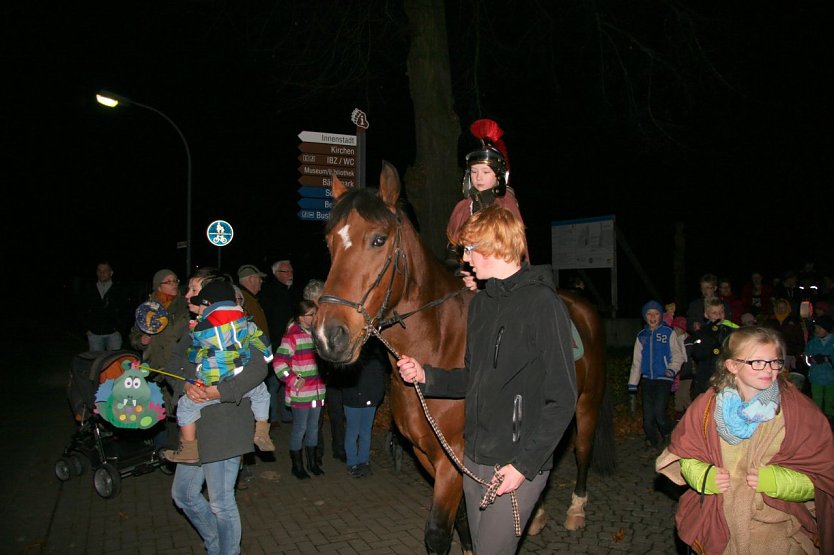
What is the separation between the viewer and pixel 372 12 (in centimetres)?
1150

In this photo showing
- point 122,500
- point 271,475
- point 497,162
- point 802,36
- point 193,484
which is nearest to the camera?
point 193,484

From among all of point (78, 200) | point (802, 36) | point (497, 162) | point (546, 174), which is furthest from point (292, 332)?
point (78, 200)

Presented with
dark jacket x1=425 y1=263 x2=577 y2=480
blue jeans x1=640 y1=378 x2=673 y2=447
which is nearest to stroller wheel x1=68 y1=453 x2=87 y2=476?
dark jacket x1=425 y1=263 x2=577 y2=480

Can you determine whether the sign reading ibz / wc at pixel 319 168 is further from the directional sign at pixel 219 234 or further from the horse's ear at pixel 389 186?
the directional sign at pixel 219 234

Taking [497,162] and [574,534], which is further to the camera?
[574,534]

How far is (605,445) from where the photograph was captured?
21.7 ft

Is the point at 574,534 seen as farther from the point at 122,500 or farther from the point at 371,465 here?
the point at 122,500

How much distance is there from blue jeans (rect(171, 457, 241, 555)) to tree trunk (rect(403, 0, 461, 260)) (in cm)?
553

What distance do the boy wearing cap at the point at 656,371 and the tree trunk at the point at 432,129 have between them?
3.15m

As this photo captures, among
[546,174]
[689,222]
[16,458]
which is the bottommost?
[16,458]

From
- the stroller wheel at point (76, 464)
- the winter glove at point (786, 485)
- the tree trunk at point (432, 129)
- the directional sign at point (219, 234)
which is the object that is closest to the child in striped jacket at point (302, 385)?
the stroller wheel at point (76, 464)

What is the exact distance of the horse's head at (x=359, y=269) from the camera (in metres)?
3.29

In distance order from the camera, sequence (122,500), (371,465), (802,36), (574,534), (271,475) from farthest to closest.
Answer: (802,36), (371,465), (271,475), (122,500), (574,534)

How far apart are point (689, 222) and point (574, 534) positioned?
23.8 m
